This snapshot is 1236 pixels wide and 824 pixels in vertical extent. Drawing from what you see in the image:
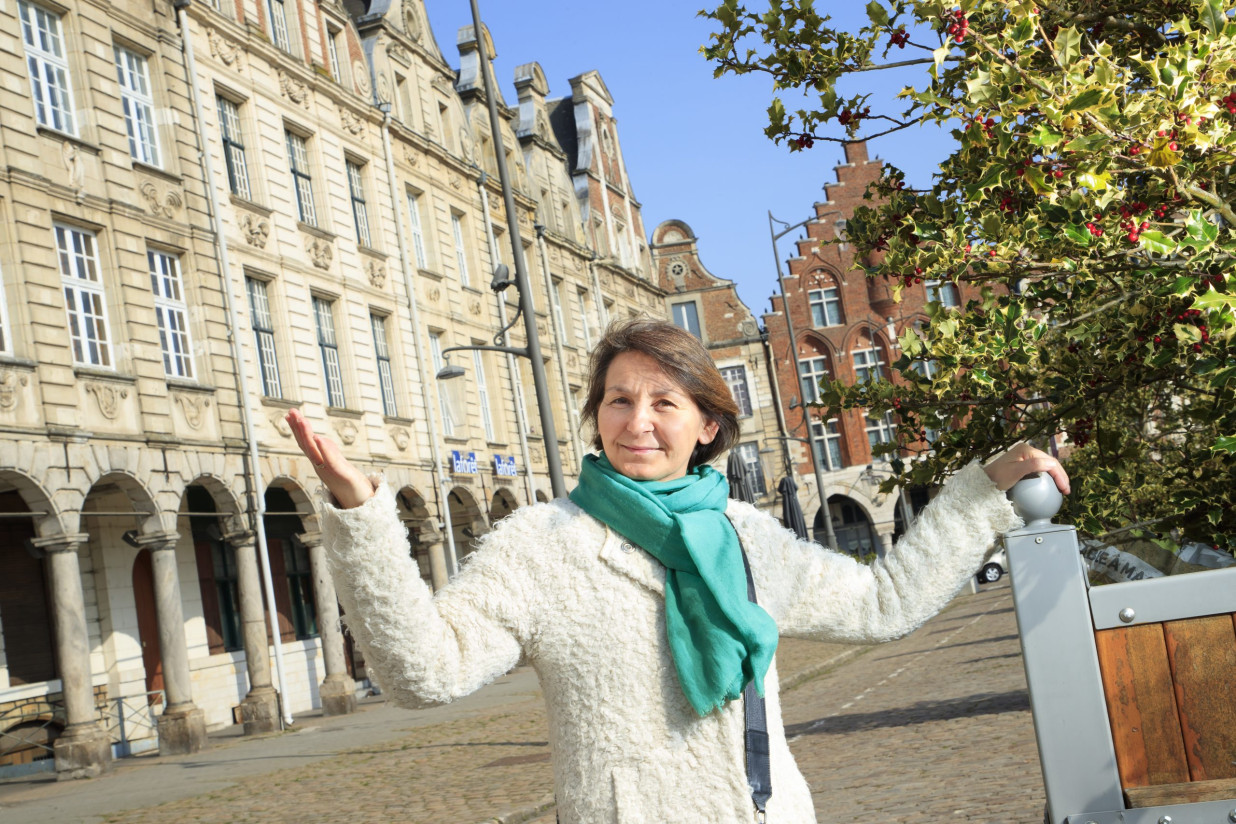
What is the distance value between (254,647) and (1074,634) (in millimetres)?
17787

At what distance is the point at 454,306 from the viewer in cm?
2909

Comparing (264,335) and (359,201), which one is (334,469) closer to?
(264,335)

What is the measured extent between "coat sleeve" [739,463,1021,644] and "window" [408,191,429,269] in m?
25.9

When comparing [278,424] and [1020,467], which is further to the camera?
[278,424]

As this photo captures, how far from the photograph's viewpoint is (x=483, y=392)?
3042 centimetres

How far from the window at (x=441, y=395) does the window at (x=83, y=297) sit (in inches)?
415

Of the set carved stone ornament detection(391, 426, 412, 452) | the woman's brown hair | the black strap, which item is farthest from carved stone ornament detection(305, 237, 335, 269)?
the black strap

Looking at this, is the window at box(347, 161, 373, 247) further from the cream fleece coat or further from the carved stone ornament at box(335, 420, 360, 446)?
the cream fleece coat

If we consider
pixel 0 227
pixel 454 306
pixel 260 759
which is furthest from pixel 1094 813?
pixel 454 306

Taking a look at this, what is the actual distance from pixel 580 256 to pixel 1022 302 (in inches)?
1323

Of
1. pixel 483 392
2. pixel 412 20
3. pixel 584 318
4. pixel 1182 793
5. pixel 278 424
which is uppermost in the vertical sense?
pixel 412 20

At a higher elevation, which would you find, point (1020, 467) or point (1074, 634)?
point (1020, 467)

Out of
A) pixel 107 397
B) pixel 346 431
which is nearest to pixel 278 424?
pixel 346 431

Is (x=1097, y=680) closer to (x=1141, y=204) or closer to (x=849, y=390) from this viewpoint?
(x=1141, y=204)
